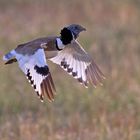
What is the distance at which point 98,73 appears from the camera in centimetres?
584

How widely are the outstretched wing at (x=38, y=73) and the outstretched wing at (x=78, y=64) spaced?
0.77 metres

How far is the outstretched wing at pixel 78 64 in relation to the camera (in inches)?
227

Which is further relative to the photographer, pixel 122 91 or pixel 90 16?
pixel 90 16

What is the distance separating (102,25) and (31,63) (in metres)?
6.47

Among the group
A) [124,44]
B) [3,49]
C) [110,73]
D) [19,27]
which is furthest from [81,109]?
[19,27]

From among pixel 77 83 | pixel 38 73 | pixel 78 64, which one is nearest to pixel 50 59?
pixel 78 64

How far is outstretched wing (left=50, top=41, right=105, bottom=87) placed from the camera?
577 cm

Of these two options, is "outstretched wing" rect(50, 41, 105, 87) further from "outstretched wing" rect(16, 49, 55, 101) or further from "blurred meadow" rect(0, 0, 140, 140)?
"outstretched wing" rect(16, 49, 55, 101)

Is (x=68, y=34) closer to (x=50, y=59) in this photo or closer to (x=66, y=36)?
(x=66, y=36)

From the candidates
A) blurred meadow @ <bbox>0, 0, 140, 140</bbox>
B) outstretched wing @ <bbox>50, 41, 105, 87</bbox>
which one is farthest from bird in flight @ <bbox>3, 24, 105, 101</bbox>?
blurred meadow @ <bbox>0, 0, 140, 140</bbox>

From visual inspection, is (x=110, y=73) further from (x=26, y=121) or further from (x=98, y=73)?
(x=98, y=73)

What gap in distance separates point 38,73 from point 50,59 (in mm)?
819

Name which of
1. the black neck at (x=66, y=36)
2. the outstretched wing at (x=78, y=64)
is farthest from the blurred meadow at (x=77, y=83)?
the black neck at (x=66, y=36)

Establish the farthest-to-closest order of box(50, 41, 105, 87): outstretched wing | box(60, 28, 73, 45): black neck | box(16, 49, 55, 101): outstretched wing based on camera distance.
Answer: box(50, 41, 105, 87): outstretched wing → box(60, 28, 73, 45): black neck → box(16, 49, 55, 101): outstretched wing
